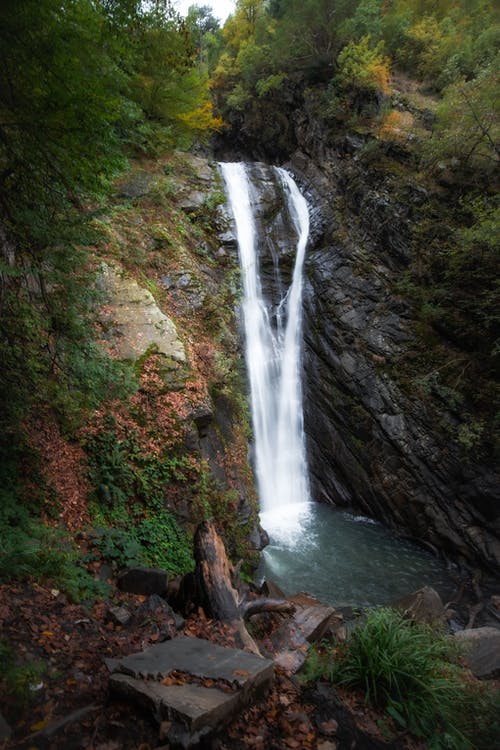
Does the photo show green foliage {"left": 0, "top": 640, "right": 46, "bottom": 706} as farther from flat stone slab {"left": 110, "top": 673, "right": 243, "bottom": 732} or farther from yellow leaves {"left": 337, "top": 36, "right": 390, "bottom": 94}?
yellow leaves {"left": 337, "top": 36, "right": 390, "bottom": 94}

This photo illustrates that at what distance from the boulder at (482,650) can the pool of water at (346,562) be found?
2.06 metres

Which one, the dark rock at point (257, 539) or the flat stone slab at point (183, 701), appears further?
the dark rock at point (257, 539)

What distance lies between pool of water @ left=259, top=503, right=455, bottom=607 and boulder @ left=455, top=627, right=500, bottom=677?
A: 2060mm

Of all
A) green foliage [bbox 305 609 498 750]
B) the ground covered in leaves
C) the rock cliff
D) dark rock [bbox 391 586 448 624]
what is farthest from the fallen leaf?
the rock cliff

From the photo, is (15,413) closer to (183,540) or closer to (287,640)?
(183,540)

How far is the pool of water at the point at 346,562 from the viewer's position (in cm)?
781

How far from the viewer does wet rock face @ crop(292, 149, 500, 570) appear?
1004cm

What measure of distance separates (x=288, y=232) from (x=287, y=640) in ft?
45.2

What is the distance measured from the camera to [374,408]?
1155 centimetres

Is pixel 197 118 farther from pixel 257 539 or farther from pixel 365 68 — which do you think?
pixel 257 539

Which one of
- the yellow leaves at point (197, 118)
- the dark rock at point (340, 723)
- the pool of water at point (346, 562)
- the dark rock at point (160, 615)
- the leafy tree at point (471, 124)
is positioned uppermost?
the yellow leaves at point (197, 118)

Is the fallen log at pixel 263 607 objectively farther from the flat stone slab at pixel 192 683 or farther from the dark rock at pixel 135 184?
the dark rock at pixel 135 184

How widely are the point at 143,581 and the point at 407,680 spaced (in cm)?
283

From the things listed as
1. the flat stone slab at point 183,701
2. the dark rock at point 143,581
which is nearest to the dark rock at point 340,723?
the flat stone slab at point 183,701
